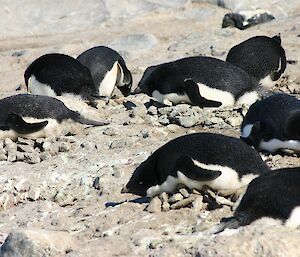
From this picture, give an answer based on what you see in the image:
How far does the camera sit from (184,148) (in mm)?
6113

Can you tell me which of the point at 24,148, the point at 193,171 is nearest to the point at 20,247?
the point at 193,171

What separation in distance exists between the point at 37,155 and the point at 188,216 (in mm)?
2447

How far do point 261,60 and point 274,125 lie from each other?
9.49 ft

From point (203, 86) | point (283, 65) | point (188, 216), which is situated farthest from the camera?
point (283, 65)

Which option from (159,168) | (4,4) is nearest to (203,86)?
(159,168)

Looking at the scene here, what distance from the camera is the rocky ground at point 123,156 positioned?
5.20 m

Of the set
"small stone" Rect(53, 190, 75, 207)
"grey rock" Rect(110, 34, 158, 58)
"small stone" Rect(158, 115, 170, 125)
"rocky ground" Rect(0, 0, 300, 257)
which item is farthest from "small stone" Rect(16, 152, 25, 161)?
"grey rock" Rect(110, 34, 158, 58)

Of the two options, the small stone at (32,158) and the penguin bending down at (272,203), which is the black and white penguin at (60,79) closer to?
the small stone at (32,158)

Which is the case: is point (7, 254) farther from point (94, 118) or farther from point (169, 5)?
point (169, 5)

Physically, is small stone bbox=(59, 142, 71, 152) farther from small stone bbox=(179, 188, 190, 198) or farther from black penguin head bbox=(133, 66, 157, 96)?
small stone bbox=(179, 188, 190, 198)

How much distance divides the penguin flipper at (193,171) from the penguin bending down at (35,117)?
2.57 m

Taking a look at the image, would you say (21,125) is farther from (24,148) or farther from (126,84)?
(126,84)

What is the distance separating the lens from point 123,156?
741 centimetres

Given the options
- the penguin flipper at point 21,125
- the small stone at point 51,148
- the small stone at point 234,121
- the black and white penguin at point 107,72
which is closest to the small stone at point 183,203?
the small stone at point 51,148
